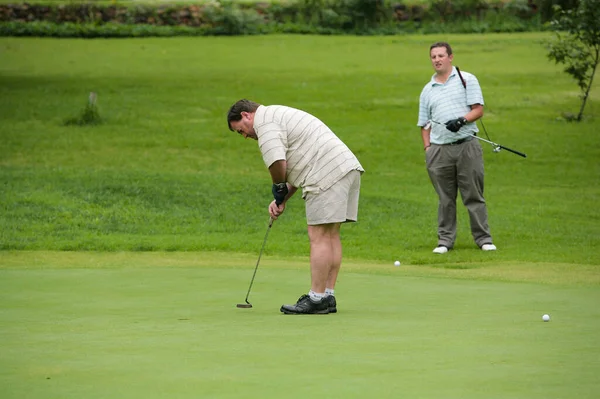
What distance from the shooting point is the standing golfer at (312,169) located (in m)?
8.02

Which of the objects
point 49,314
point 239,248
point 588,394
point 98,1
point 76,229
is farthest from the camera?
point 98,1

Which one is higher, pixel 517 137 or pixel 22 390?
pixel 22 390

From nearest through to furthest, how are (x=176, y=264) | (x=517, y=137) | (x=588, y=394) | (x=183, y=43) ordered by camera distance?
(x=588, y=394), (x=176, y=264), (x=517, y=137), (x=183, y=43)

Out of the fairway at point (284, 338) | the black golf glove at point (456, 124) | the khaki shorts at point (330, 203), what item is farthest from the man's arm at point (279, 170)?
the black golf glove at point (456, 124)

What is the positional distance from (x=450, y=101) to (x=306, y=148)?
15.1 ft

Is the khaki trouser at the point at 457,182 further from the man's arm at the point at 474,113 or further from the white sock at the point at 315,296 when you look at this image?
the white sock at the point at 315,296

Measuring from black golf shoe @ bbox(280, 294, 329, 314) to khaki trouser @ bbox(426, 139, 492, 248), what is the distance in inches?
198

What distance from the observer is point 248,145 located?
2362 cm

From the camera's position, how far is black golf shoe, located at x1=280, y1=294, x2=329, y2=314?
7.95 meters

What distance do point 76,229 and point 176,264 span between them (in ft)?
11.1

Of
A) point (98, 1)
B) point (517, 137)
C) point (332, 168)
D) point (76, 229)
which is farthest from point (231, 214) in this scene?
point (98, 1)

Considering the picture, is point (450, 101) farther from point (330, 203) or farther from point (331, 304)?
point (331, 304)

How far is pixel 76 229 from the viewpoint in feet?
48.2

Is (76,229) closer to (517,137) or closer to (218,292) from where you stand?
(218,292)
